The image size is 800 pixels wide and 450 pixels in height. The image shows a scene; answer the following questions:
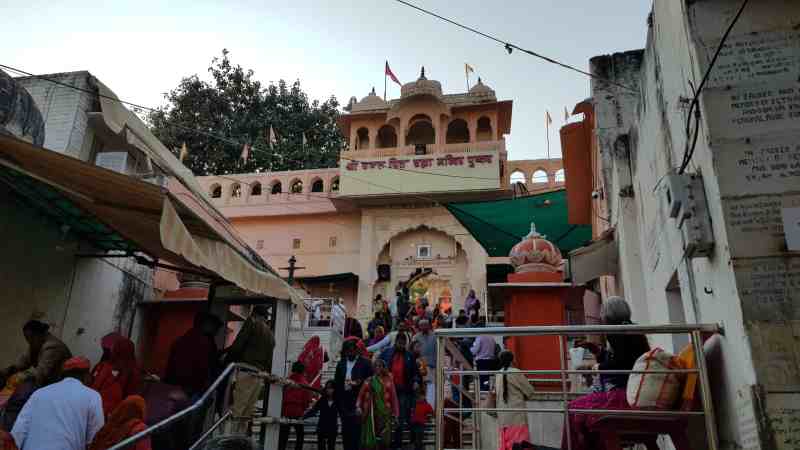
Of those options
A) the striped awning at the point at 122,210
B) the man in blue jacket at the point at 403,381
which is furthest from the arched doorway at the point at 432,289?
the man in blue jacket at the point at 403,381

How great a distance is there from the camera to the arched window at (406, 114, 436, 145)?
992 inches

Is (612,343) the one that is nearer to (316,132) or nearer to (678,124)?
(678,124)

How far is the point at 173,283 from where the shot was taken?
1173 cm

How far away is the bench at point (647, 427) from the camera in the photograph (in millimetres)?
3283

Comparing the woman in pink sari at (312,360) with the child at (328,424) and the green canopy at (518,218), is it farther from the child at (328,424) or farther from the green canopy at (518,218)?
the green canopy at (518,218)

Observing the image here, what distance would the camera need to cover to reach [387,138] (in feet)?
85.5

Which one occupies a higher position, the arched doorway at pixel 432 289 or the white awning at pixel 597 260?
the arched doorway at pixel 432 289

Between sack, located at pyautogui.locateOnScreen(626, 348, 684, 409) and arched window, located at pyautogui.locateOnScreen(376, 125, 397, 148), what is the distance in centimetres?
2285

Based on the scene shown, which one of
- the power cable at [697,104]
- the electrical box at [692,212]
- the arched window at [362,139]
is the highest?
the arched window at [362,139]

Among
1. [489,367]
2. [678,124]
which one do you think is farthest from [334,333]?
[678,124]

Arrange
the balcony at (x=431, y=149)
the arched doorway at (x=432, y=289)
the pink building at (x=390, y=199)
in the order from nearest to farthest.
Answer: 1. the arched doorway at (x=432, y=289)
2. the pink building at (x=390, y=199)
3. the balcony at (x=431, y=149)

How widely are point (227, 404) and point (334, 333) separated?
29.5 ft

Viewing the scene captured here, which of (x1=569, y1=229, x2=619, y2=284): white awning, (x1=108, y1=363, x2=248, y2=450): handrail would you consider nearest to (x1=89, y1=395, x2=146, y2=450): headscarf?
(x1=108, y1=363, x2=248, y2=450): handrail

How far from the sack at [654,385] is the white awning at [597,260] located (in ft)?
17.5
